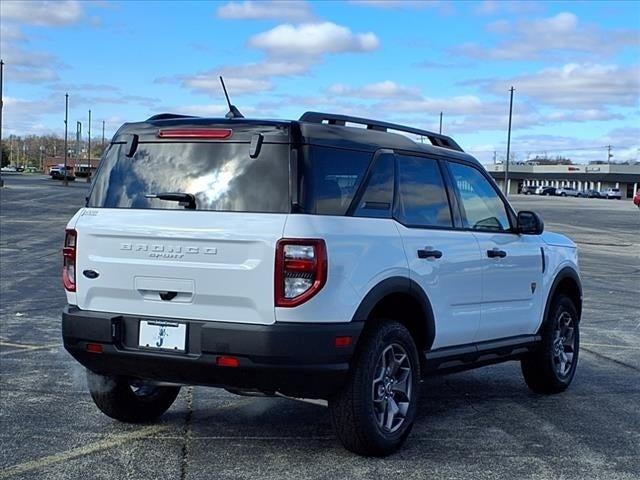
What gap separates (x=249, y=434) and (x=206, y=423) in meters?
0.44

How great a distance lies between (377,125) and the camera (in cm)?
599

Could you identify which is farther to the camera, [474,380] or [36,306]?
[36,306]

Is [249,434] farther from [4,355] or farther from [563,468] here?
[4,355]

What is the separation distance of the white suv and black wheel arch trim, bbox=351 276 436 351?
13 millimetres

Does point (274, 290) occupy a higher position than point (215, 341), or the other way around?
point (274, 290)

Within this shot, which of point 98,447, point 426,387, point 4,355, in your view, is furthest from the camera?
point 4,355

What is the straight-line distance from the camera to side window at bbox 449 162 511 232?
21.6 ft

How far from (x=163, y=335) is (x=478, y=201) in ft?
9.14

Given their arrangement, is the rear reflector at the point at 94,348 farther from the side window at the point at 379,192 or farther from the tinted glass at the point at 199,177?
the side window at the point at 379,192

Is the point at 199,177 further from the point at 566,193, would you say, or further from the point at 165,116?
the point at 566,193

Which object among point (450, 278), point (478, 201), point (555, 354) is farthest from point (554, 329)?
point (450, 278)

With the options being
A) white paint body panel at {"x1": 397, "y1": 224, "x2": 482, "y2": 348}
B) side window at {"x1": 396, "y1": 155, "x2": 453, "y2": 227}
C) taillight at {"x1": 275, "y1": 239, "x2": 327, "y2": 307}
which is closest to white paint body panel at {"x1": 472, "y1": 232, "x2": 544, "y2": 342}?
white paint body panel at {"x1": 397, "y1": 224, "x2": 482, "y2": 348}

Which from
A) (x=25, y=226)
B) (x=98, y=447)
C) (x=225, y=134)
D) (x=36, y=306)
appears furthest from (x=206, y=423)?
(x=25, y=226)

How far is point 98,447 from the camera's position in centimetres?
561
